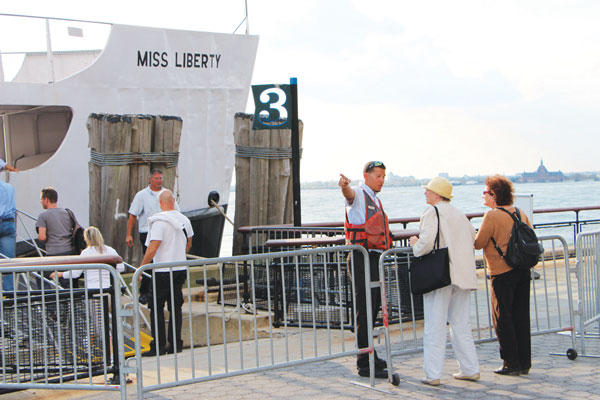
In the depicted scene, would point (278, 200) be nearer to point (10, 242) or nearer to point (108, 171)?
point (108, 171)

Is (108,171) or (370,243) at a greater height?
(108,171)

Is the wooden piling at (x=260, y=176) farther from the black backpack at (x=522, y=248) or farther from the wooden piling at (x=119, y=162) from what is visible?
the black backpack at (x=522, y=248)

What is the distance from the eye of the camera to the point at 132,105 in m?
14.6

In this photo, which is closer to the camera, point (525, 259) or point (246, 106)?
point (525, 259)

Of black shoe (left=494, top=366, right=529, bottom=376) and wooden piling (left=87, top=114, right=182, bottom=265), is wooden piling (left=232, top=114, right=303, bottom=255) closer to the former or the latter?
wooden piling (left=87, top=114, right=182, bottom=265)

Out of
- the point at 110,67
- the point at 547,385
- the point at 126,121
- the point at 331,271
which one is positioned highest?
the point at 110,67

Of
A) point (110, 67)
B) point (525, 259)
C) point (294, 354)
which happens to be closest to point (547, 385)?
point (525, 259)

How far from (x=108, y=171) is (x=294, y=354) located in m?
→ 5.42

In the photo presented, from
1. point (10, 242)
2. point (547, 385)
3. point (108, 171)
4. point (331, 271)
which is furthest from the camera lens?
point (108, 171)

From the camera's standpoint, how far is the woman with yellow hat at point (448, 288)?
20.1ft

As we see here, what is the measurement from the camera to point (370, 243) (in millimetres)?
6523

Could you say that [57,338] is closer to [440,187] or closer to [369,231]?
[369,231]

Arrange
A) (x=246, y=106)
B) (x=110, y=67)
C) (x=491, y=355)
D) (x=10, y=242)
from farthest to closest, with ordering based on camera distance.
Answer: (x=246, y=106), (x=110, y=67), (x=10, y=242), (x=491, y=355)

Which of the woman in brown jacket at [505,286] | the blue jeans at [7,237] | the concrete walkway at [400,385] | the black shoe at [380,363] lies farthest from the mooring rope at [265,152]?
the black shoe at [380,363]
